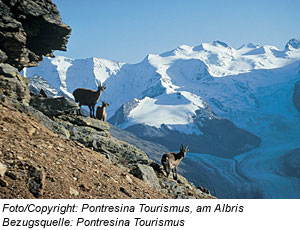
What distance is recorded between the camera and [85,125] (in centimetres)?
2417

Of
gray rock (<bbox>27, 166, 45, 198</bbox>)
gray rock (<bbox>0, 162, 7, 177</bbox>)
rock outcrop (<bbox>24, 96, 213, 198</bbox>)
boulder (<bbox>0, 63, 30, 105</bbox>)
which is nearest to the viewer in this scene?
gray rock (<bbox>0, 162, 7, 177</bbox>)

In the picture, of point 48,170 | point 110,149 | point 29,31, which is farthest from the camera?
point 29,31

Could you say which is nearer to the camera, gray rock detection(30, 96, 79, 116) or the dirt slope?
the dirt slope

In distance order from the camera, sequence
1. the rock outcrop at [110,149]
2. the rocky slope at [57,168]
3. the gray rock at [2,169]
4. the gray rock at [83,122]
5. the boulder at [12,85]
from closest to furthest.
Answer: the gray rock at [2,169] < the rocky slope at [57,168] < the rock outcrop at [110,149] < the boulder at [12,85] < the gray rock at [83,122]

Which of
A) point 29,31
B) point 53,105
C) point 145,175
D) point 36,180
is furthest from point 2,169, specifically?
point 29,31

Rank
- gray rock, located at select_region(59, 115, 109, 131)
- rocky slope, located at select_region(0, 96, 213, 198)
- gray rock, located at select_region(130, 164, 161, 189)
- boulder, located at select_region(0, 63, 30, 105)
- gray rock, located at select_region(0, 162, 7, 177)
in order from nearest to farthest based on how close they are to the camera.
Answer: gray rock, located at select_region(0, 162, 7, 177), rocky slope, located at select_region(0, 96, 213, 198), gray rock, located at select_region(130, 164, 161, 189), boulder, located at select_region(0, 63, 30, 105), gray rock, located at select_region(59, 115, 109, 131)

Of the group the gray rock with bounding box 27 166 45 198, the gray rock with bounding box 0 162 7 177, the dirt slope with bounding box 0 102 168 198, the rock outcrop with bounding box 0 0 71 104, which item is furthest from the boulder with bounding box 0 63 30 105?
the gray rock with bounding box 27 166 45 198

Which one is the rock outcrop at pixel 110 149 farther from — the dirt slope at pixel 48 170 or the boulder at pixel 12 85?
the dirt slope at pixel 48 170

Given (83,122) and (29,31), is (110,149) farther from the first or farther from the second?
(29,31)

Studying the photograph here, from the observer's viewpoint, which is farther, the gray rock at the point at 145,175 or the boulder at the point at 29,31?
the boulder at the point at 29,31

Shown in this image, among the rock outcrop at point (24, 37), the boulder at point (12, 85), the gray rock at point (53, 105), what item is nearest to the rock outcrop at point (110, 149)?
the gray rock at point (53, 105)

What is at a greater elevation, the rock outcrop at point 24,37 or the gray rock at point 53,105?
the rock outcrop at point 24,37

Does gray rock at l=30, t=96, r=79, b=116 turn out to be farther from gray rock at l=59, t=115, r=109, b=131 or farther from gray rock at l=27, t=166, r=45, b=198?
gray rock at l=27, t=166, r=45, b=198
